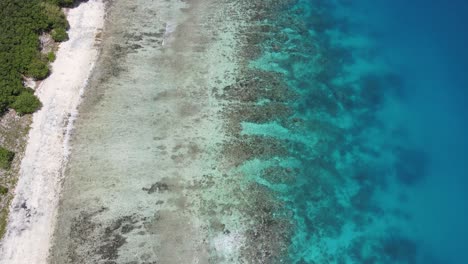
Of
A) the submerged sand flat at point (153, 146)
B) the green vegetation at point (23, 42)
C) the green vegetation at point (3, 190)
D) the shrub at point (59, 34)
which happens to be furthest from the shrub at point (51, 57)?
the green vegetation at point (3, 190)

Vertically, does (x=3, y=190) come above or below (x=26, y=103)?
below

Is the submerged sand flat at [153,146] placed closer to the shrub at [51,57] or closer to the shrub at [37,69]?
the shrub at [51,57]

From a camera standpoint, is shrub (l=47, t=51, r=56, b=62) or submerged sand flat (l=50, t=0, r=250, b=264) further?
shrub (l=47, t=51, r=56, b=62)

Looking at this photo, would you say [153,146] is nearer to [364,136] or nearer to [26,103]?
[26,103]

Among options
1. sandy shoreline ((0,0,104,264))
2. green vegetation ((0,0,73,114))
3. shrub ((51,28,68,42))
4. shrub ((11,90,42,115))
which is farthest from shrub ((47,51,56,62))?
shrub ((11,90,42,115))

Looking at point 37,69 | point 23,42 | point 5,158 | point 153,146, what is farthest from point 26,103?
point 153,146

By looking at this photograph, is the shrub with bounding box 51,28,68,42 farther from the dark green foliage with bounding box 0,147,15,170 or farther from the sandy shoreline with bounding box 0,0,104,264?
the dark green foliage with bounding box 0,147,15,170

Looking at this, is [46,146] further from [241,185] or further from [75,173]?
[241,185]
